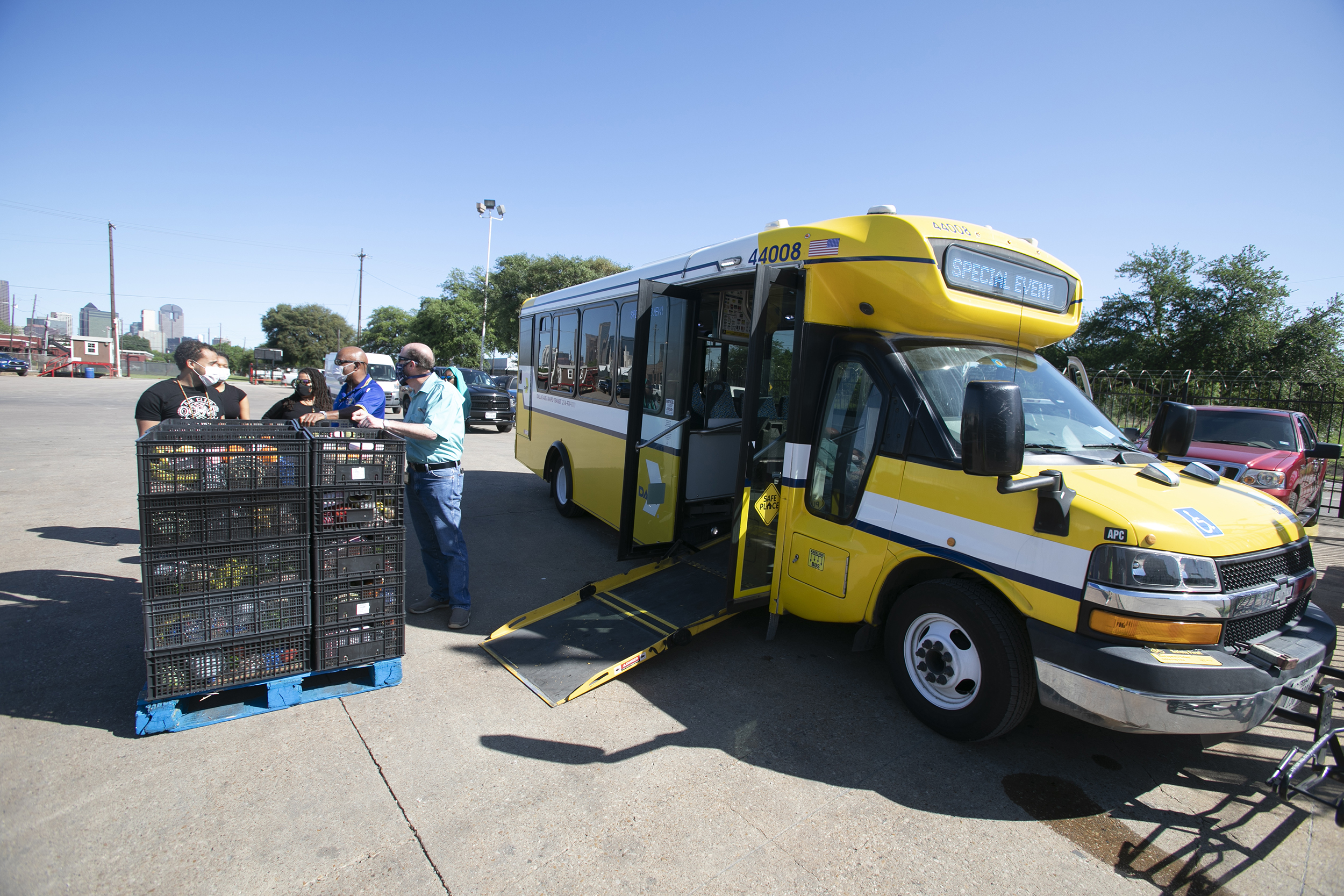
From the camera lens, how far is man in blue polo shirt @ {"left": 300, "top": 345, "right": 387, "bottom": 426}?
15.4ft

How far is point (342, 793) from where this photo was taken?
2.90m

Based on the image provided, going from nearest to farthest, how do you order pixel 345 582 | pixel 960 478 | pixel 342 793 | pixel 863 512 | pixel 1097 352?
pixel 342 793
pixel 960 478
pixel 345 582
pixel 863 512
pixel 1097 352

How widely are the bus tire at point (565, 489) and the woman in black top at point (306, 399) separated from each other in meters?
2.88

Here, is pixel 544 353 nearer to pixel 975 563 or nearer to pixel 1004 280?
pixel 1004 280

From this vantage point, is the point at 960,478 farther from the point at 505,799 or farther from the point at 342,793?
the point at 342,793

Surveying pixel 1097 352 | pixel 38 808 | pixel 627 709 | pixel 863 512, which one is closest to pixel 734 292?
pixel 863 512

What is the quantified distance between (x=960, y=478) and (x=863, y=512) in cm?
66

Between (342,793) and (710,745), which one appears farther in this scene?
(710,745)

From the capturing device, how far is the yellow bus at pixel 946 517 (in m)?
2.83

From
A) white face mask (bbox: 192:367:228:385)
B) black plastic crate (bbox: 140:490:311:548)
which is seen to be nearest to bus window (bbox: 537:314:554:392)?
white face mask (bbox: 192:367:228:385)

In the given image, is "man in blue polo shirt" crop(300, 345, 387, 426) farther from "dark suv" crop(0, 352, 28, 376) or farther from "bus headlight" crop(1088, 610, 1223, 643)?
"dark suv" crop(0, 352, 28, 376)

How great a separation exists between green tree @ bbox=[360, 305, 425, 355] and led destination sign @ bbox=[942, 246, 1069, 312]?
5670cm

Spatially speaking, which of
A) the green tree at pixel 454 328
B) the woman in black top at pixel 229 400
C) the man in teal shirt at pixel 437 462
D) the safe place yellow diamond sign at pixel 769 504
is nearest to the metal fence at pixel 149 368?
the green tree at pixel 454 328

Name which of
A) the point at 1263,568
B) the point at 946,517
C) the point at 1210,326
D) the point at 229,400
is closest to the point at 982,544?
the point at 946,517
